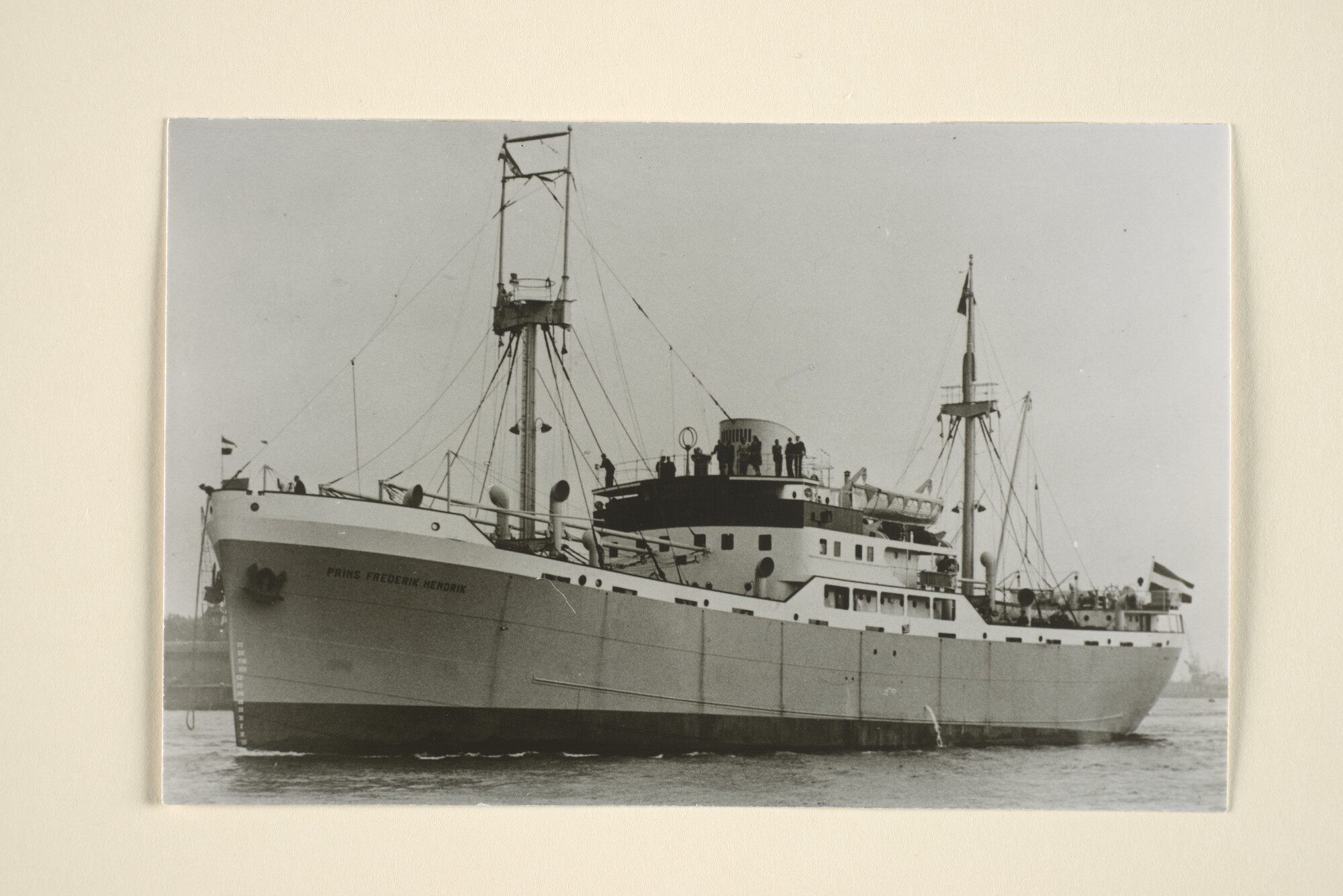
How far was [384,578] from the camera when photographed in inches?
178

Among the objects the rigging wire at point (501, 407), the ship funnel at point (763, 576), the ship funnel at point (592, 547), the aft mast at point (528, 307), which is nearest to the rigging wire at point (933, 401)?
the ship funnel at point (763, 576)

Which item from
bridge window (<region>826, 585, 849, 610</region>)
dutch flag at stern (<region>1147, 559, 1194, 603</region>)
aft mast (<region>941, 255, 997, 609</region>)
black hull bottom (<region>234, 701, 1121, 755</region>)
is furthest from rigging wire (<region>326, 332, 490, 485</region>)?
dutch flag at stern (<region>1147, 559, 1194, 603</region>)

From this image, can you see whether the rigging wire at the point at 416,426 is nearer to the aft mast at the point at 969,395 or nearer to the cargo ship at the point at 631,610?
the cargo ship at the point at 631,610

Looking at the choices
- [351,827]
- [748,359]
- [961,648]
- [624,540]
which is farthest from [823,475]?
[351,827]

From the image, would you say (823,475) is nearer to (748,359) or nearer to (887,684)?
(748,359)

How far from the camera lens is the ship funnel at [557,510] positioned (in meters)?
4.34

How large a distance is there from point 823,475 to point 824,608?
1.04m

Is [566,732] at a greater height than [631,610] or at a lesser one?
lesser

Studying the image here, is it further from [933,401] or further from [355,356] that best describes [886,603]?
[355,356]

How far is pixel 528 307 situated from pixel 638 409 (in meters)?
0.60

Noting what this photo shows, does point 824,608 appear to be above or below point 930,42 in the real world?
below

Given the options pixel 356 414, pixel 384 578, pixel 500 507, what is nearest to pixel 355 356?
pixel 356 414

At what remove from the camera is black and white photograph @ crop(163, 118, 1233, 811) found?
13.3ft

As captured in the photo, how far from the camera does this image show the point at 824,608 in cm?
525
